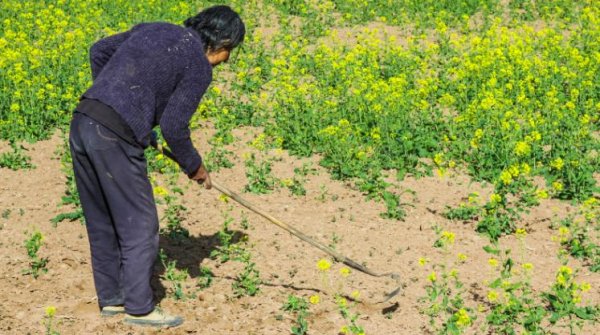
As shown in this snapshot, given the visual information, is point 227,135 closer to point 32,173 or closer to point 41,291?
point 32,173

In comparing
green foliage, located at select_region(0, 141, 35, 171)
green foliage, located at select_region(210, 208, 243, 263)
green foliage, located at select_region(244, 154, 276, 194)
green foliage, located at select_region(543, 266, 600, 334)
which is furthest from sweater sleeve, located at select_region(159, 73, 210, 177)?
green foliage, located at select_region(0, 141, 35, 171)

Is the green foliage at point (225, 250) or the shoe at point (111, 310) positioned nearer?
the shoe at point (111, 310)

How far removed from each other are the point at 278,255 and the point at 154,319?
1.34 meters

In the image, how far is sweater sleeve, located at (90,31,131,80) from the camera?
4465mm

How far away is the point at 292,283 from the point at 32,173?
9.69ft

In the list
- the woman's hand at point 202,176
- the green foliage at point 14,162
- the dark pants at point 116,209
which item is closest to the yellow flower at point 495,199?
the woman's hand at point 202,176

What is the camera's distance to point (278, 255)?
587cm

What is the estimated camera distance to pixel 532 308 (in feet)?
16.6

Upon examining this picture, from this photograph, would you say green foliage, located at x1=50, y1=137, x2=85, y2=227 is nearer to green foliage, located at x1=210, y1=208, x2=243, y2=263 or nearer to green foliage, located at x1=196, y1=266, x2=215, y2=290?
green foliage, located at x1=210, y1=208, x2=243, y2=263

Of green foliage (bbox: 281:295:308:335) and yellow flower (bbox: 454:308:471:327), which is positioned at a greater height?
yellow flower (bbox: 454:308:471:327)

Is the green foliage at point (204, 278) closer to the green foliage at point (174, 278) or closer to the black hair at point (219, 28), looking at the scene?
the green foliage at point (174, 278)

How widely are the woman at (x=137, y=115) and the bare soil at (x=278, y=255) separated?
2.40 feet

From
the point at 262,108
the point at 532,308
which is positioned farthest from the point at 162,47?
the point at 262,108

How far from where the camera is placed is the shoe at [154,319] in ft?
15.5
